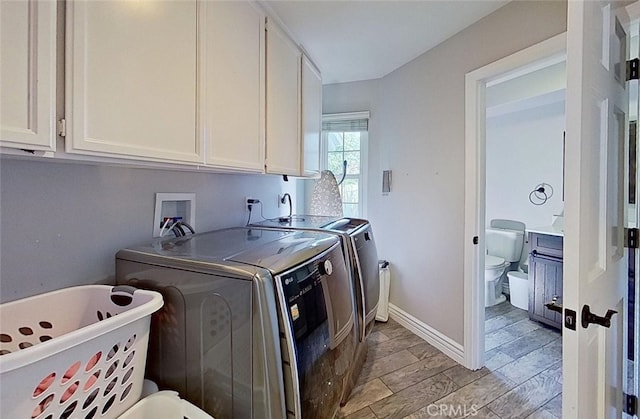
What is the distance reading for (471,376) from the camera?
2.07 m

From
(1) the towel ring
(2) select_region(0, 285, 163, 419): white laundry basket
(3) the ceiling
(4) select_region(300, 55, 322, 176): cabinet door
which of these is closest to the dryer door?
(2) select_region(0, 285, 163, 419): white laundry basket

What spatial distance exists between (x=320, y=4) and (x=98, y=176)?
1495mm

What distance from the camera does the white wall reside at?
3.31m

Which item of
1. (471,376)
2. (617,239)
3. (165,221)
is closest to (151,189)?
(165,221)

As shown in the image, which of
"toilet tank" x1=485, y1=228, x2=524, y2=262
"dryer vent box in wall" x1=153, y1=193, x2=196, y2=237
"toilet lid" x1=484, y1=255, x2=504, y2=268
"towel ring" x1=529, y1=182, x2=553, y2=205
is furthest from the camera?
"toilet tank" x1=485, y1=228, x2=524, y2=262

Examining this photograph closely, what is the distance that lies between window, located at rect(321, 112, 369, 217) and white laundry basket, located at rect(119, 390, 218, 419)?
8.48ft

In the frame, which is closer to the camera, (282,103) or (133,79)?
(133,79)

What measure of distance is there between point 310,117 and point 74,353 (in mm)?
1953

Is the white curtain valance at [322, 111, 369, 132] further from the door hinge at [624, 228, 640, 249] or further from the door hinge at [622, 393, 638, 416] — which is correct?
the door hinge at [622, 393, 638, 416]

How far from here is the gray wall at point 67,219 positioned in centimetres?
90

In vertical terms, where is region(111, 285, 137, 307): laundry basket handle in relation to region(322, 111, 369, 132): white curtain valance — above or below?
below

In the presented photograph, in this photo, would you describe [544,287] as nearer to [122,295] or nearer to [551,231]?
[551,231]

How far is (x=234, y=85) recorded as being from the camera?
137 centimetres

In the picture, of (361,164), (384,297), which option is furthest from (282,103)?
(384,297)
